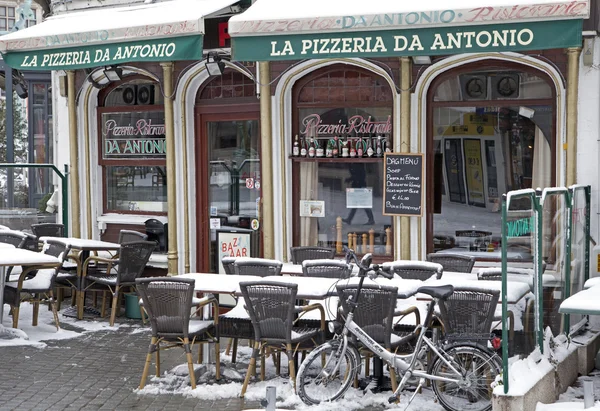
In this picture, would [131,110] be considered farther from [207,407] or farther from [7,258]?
[207,407]

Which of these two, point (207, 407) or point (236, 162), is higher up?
point (236, 162)

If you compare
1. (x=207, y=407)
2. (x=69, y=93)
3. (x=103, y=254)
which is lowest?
(x=207, y=407)

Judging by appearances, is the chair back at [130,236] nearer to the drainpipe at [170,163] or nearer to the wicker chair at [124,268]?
the drainpipe at [170,163]

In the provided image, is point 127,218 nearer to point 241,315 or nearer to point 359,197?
point 359,197

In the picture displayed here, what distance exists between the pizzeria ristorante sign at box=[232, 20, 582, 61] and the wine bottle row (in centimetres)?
169

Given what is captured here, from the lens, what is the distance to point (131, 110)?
12.8 m

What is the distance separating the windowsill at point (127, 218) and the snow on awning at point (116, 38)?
232cm

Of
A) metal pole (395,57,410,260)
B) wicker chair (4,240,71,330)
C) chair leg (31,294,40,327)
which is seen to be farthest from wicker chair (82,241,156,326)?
metal pole (395,57,410,260)

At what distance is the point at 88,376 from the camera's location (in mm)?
8742

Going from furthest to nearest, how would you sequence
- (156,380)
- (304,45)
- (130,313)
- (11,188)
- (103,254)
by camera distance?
(11,188)
(103,254)
(130,313)
(304,45)
(156,380)

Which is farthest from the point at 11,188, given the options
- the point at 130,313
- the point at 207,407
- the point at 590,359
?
the point at 590,359

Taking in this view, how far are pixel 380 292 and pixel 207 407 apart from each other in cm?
163

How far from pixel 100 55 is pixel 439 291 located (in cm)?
543

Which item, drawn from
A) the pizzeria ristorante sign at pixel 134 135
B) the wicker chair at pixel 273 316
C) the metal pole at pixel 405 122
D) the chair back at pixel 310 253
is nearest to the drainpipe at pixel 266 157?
the chair back at pixel 310 253
